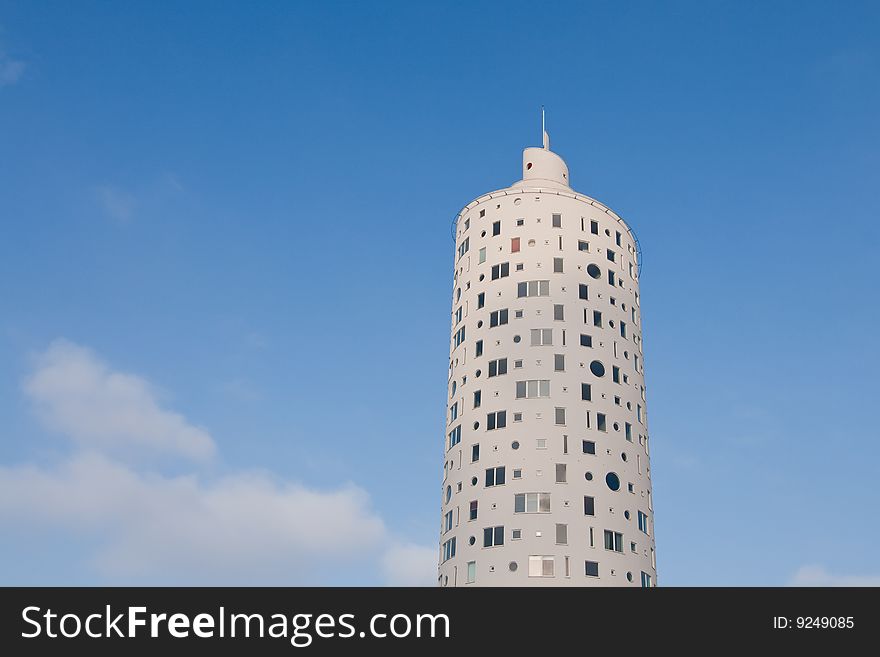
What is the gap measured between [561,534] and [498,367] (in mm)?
11631

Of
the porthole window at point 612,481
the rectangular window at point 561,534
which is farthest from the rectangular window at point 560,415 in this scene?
the rectangular window at point 561,534

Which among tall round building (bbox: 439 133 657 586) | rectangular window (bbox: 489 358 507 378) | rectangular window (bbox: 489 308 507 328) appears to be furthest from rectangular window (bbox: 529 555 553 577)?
rectangular window (bbox: 489 308 507 328)

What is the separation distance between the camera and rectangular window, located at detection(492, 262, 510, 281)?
70125 mm

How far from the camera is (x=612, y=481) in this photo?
210ft

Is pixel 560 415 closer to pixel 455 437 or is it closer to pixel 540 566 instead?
pixel 455 437

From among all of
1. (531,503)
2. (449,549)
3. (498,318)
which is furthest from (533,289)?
(449,549)

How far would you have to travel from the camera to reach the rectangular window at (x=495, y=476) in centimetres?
6316

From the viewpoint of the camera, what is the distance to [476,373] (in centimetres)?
6794

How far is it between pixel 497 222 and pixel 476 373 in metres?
11.2

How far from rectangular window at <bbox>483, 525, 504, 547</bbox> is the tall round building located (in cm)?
8

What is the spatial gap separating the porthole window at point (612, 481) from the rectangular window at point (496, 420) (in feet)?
22.8
